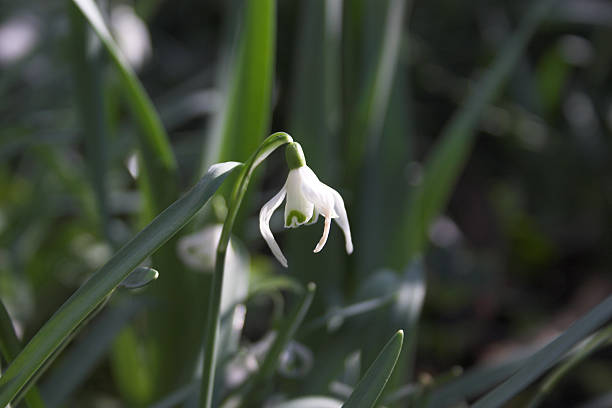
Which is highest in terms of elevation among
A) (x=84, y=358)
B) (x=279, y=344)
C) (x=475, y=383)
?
(x=279, y=344)

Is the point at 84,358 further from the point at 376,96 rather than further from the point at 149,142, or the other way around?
the point at 376,96

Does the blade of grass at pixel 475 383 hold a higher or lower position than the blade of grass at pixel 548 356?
lower

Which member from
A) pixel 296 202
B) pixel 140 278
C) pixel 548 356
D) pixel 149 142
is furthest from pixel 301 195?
pixel 149 142

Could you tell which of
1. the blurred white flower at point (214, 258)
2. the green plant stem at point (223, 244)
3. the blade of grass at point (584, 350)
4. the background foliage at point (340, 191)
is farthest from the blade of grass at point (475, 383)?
the green plant stem at point (223, 244)

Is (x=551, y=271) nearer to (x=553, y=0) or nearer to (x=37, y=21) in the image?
(x=553, y=0)

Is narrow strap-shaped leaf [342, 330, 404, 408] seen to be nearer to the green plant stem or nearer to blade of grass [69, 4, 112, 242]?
the green plant stem

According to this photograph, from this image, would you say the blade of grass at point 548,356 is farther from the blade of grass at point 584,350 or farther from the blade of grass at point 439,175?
the blade of grass at point 439,175
